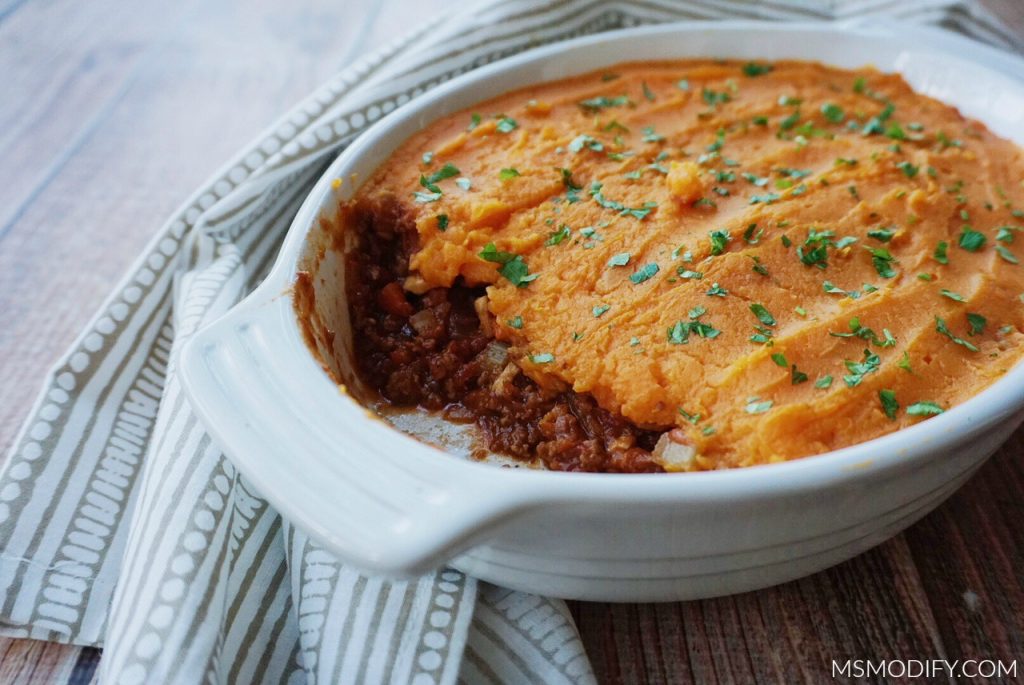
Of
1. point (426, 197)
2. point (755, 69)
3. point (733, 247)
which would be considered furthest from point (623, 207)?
point (755, 69)

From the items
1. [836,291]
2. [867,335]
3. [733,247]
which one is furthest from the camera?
[733,247]

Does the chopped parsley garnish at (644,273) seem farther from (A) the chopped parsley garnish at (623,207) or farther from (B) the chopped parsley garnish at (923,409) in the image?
(B) the chopped parsley garnish at (923,409)

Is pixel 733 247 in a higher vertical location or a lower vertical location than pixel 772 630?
higher

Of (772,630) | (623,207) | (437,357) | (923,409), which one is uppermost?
(623,207)

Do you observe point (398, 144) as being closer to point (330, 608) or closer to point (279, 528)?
point (279, 528)

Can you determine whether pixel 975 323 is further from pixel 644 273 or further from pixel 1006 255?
pixel 644 273
